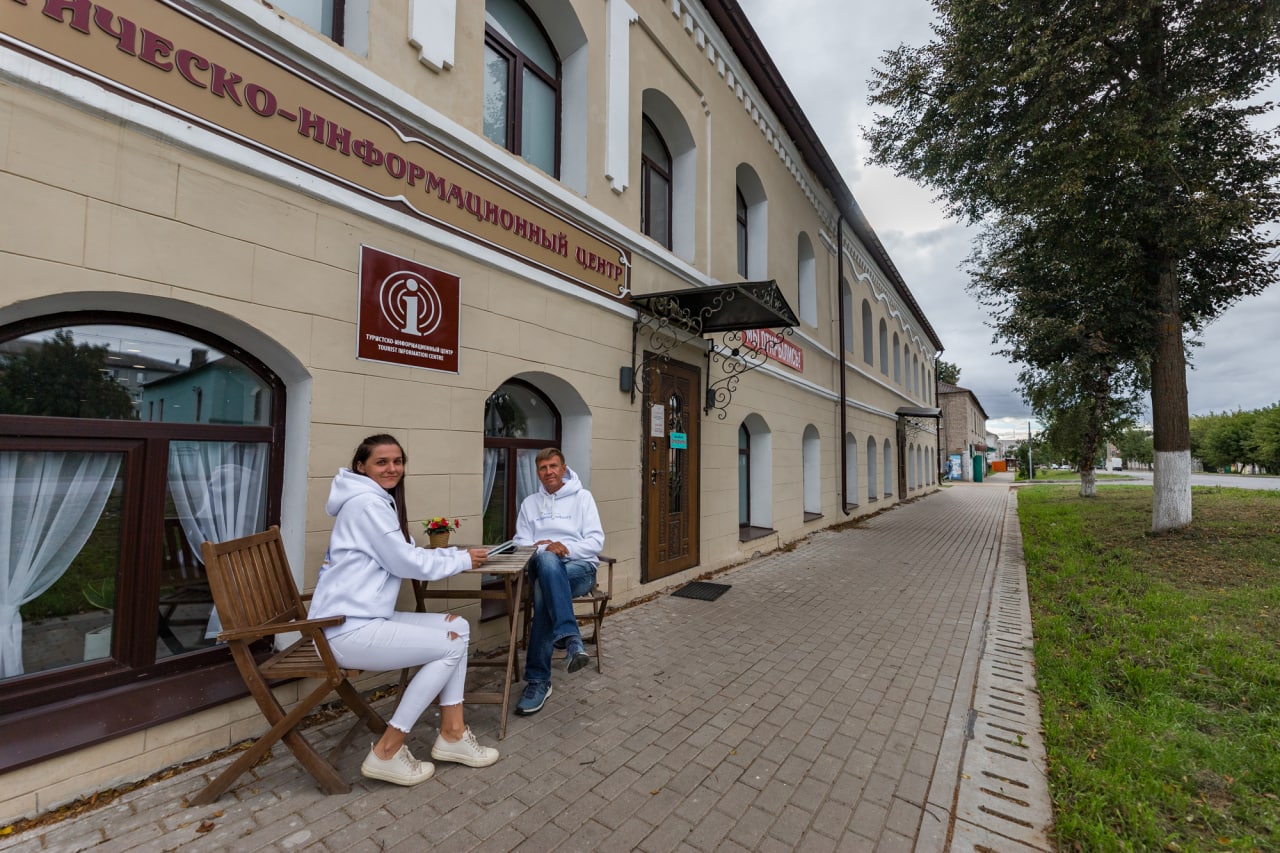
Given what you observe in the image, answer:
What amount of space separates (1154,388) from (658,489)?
8569 millimetres

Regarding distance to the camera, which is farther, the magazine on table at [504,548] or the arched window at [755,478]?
the arched window at [755,478]

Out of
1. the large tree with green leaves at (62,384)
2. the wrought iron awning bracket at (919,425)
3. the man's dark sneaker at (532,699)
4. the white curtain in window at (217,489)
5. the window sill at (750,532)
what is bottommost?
the man's dark sneaker at (532,699)

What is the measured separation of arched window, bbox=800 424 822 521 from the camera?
11.5 metres

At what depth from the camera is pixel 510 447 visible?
16.2 feet

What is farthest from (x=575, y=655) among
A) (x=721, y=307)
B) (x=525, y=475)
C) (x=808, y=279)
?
(x=808, y=279)

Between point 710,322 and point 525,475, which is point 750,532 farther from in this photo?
point 525,475

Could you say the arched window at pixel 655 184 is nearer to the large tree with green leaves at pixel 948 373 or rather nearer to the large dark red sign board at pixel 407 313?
the large dark red sign board at pixel 407 313

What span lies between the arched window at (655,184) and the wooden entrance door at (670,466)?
190 centimetres

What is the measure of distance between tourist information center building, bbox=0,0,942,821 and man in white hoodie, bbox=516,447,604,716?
0.65 metres

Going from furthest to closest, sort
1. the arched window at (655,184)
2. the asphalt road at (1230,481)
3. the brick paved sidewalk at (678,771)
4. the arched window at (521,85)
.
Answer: the asphalt road at (1230,481) → the arched window at (655,184) → the arched window at (521,85) → the brick paved sidewalk at (678,771)

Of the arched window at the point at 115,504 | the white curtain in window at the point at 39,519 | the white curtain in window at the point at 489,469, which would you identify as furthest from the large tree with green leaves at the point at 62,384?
the white curtain in window at the point at 489,469

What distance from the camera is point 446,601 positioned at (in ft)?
13.1

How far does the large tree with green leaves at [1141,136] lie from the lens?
727cm

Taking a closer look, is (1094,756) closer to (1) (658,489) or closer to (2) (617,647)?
(2) (617,647)
